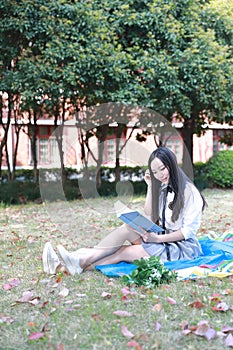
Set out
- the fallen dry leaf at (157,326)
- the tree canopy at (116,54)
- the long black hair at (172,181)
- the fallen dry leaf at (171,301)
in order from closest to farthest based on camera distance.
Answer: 1. the fallen dry leaf at (157,326)
2. the fallen dry leaf at (171,301)
3. the long black hair at (172,181)
4. the tree canopy at (116,54)

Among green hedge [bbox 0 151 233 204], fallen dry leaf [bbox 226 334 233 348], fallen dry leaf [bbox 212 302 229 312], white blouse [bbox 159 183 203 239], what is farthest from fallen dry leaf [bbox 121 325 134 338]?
green hedge [bbox 0 151 233 204]

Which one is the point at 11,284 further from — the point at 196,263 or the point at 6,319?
the point at 196,263

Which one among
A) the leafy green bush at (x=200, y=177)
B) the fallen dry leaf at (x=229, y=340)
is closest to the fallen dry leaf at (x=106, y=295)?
the fallen dry leaf at (x=229, y=340)

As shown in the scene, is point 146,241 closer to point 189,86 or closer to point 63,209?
point 63,209

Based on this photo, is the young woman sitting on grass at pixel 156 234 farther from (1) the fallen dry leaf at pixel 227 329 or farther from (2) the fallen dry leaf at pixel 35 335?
(1) the fallen dry leaf at pixel 227 329

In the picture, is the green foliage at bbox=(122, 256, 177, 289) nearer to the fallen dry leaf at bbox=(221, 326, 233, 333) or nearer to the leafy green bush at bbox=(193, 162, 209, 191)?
the fallen dry leaf at bbox=(221, 326, 233, 333)

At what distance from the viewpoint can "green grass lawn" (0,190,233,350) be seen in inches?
107

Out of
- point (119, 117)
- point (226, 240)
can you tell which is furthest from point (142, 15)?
point (226, 240)

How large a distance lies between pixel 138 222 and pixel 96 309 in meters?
0.99

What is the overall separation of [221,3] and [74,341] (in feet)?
35.0

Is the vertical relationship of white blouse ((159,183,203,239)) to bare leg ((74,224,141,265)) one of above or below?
above

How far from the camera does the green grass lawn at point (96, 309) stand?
8.91ft

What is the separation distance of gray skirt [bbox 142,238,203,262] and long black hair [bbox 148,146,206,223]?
0.78ft

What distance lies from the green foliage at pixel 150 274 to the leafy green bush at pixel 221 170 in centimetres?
1066
